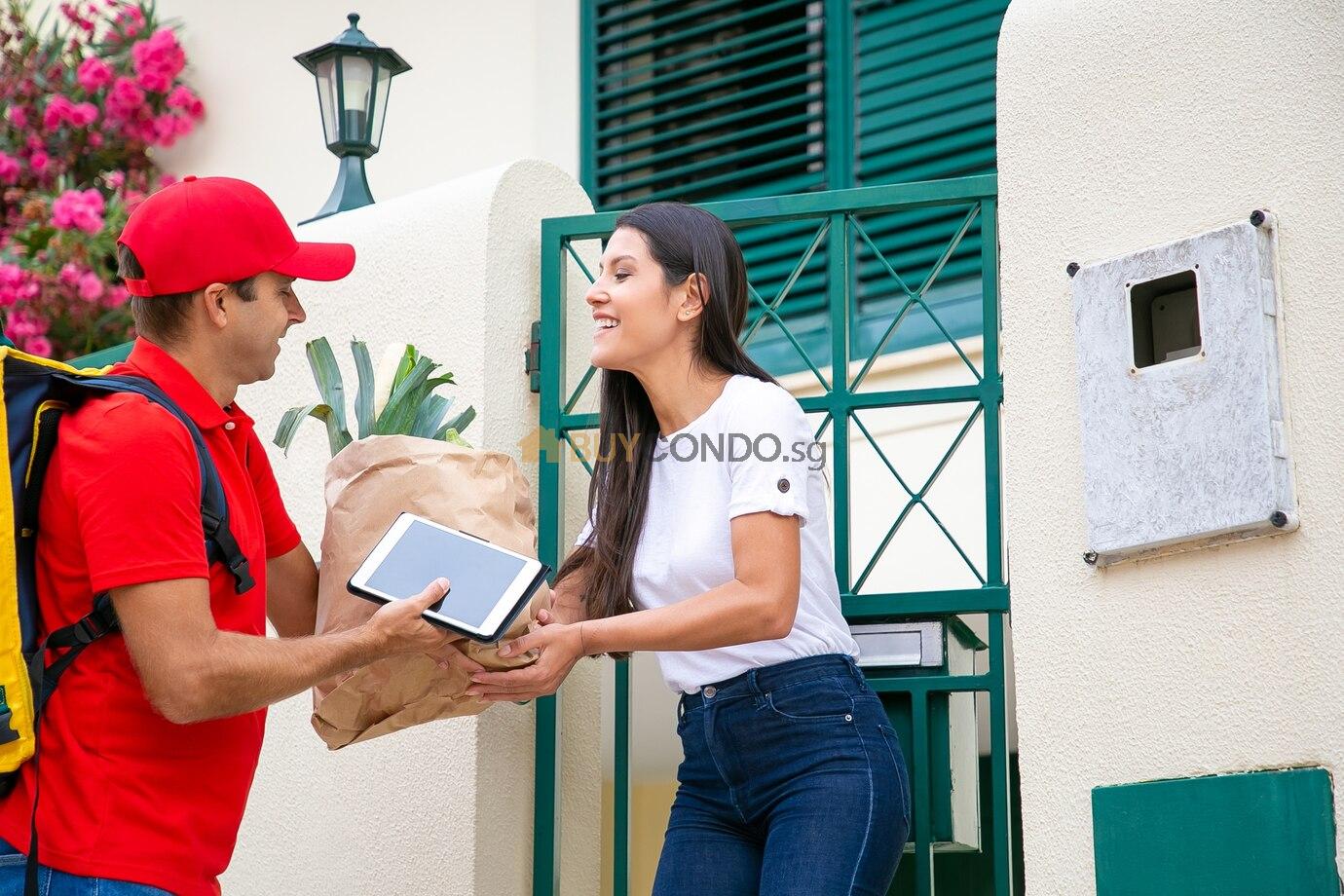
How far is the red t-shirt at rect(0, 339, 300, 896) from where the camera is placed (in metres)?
2.42

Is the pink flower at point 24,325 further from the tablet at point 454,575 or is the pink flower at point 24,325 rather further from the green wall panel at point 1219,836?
the green wall panel at point 1219,836

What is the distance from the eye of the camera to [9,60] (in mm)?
6758

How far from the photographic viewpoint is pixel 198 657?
243cm

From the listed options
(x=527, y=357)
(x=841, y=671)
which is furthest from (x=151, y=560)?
(x=527, y=357)

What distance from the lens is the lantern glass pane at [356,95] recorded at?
4672mm

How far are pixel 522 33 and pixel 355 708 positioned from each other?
11.9 feet

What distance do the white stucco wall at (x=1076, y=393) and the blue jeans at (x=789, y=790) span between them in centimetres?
36

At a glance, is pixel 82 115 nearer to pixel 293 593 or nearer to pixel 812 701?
pixel 293 593

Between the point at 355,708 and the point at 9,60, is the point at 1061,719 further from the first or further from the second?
the point at 9,60

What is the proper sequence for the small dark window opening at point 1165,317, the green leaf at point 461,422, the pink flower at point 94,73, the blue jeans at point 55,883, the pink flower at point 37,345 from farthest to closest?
the pink flower at point 94,73 → the pink flower at point 37,345 → the green leaf at point 461,422 → the small dark window opening at point 1165,317 → the blue jeans at point 55,883

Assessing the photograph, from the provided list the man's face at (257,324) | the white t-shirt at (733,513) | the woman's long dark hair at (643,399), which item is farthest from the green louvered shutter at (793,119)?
the man's face at (257,324)

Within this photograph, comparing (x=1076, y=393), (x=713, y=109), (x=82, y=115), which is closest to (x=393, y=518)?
(x=1076, y=393)

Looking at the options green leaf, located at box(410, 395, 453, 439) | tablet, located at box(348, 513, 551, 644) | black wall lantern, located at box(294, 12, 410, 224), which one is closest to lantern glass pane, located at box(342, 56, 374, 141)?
black wall lantern, located at box(294, 12, 410, 224)

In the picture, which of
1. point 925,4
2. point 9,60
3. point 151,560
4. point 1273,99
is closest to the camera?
point 151,560
